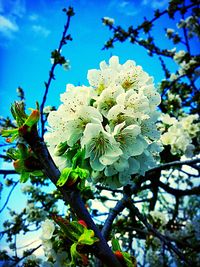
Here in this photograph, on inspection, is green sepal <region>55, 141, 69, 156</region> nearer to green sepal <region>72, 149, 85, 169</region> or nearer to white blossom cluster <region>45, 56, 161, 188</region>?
white blossom cluster <region>45, 56, 161, 188</region>

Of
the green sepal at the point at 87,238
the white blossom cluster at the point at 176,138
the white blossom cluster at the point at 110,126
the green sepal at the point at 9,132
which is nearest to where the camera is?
the green sepal at the point at 87,238

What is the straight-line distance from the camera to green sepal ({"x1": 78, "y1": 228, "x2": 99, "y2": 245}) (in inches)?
28.8

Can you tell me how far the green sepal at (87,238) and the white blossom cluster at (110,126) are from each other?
261 millimetres

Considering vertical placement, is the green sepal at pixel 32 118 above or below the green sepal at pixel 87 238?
above

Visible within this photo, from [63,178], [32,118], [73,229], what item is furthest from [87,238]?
[32,118]

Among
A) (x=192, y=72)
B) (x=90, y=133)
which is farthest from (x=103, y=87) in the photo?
(x=192, y=72)

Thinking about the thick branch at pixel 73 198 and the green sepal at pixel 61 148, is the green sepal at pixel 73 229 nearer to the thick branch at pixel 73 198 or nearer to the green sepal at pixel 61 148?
the thick branch at pixel 73 198

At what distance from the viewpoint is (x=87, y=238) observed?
73cm

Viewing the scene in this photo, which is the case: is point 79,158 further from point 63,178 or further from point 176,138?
point 176,138

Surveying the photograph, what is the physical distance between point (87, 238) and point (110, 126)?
0.42 m

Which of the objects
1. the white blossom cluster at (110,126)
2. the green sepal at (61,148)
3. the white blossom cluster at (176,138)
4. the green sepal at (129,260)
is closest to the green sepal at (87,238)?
the green sepal at (129,260)

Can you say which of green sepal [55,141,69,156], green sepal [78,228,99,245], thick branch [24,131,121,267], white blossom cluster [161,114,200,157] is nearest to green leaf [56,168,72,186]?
thick branch [24,131,121,267]

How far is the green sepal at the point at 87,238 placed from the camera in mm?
731

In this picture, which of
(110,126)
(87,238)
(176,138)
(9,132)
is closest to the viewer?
(87,238)
